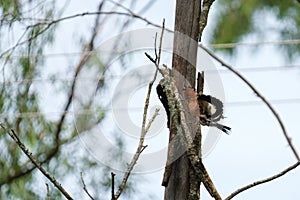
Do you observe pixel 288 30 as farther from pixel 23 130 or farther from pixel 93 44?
pixel 23 130

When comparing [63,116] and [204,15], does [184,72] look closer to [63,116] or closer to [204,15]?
[204,15]

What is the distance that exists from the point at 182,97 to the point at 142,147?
0.07 meters

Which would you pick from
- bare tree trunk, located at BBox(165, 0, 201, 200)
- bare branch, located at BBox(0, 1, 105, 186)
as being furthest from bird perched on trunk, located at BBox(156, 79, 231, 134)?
bare branch, located at BBox(0, 1, 105, 186)

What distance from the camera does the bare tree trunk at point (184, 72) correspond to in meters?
0.71

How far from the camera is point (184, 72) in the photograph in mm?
734

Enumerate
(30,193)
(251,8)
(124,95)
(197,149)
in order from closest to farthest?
(197,149), (124,95), (30,193), (251,8)

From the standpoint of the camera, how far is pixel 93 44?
7.11 feet

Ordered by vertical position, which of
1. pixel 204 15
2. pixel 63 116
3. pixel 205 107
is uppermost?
pixel 63 116

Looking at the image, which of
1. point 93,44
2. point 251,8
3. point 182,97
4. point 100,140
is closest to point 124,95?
point 100,140

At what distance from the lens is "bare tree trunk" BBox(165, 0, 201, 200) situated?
71 cm

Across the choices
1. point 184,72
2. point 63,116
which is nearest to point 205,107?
point 184,72

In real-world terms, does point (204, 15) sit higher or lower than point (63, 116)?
lower

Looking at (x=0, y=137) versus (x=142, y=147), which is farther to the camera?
(x=0, y=137)

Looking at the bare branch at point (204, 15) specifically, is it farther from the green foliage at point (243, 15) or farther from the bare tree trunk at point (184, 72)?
the green foliage at point (243, 15)
